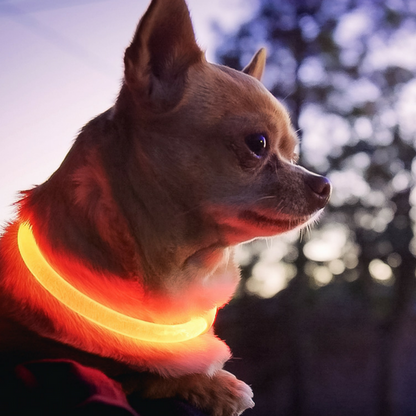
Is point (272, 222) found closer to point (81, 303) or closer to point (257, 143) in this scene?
point (257, 143)

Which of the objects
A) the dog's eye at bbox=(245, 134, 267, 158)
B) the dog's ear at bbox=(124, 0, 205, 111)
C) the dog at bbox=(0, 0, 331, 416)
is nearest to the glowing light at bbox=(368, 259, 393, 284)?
the dog at bbox=(0, 0, 331, 416)

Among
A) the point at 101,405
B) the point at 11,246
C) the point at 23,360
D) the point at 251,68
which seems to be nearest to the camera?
the point at 101,405

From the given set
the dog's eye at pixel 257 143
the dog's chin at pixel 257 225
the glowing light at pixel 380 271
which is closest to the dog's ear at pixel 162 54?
the dog's eye at pixel 257 143

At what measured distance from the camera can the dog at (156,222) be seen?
0.78 meters

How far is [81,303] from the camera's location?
0.78 meters

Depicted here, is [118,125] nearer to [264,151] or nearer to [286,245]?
[264,151]

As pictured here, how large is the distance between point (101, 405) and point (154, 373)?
262mm

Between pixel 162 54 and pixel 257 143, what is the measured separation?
0.94 ft

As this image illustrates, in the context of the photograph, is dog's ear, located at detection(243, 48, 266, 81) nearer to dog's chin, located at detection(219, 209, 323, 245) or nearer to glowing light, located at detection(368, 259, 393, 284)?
dog's chin, located at detection(219, 209, 323, 245)

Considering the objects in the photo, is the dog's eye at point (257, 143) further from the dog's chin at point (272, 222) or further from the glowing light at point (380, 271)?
the glowing light at point (380, 271)

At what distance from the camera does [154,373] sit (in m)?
0.83

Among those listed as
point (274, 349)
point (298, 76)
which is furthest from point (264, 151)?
point (274, 349)

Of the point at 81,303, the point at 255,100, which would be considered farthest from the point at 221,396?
the point at 255,100

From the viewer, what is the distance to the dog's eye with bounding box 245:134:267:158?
95 centimetres
